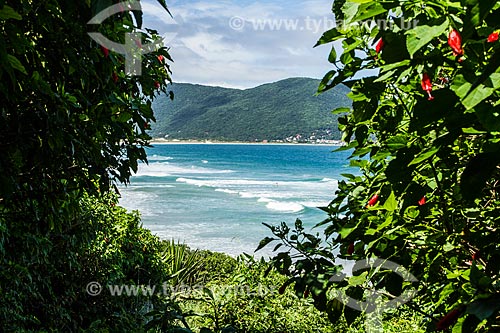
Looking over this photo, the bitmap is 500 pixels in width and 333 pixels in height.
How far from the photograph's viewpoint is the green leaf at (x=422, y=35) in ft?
1.75

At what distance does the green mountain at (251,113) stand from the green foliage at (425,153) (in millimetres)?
65396

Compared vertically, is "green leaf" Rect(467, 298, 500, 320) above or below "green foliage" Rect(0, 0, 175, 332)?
below

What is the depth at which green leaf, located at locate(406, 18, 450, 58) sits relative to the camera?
53cm

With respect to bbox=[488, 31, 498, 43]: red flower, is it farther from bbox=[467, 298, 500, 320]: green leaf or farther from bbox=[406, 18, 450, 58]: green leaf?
bbox=[467, 298, 500, 320]: green leaf

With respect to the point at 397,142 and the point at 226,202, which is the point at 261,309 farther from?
the point at 226,202

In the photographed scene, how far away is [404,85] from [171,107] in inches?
3833

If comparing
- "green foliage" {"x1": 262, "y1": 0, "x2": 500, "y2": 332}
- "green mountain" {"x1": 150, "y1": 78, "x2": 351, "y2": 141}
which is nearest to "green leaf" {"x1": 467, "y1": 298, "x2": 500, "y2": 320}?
"green foliage" {"x1": 262, "y1": 0, "x2": 500, "y2": 332}

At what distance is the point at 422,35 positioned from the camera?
54 centimetres

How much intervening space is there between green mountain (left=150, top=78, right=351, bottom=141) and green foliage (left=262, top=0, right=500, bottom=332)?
215 feet

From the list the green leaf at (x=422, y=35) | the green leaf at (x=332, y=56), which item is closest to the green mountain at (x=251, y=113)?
the green leaf at (x=332, y=56)

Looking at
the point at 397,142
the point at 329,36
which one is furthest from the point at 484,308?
the point at 329,36

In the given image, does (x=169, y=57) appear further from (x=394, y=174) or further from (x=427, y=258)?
(x=394, y=174)

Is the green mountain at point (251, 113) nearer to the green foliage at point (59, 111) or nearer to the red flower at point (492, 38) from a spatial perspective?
the green foliage at point (59, 111)

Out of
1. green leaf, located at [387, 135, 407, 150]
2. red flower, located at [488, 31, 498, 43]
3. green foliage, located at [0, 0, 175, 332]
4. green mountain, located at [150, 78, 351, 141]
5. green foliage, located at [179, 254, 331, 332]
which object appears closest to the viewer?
red flower, located at [488, 31, 498, 43]
